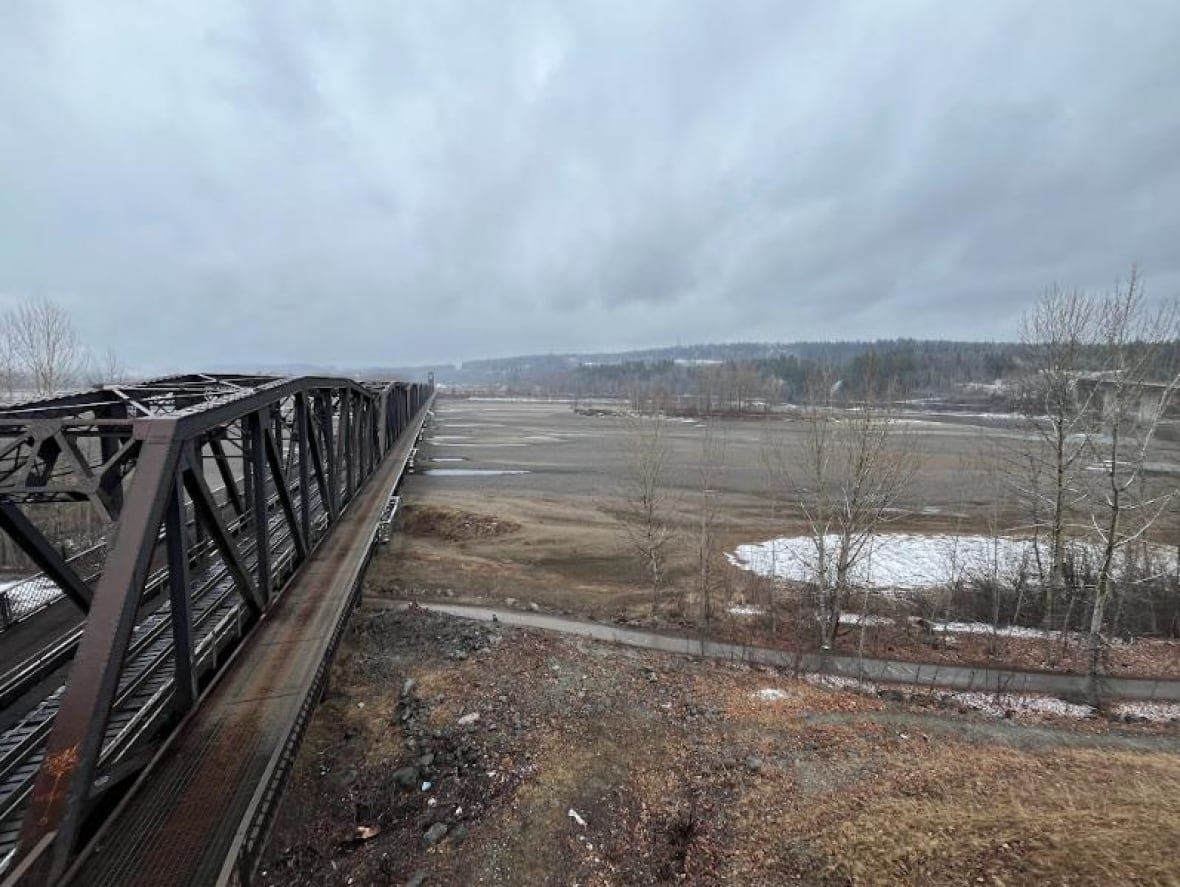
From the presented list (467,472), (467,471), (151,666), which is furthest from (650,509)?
(467,471)

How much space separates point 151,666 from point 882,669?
69.1 ft

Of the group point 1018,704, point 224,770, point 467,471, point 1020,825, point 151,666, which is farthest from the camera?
point 467,471

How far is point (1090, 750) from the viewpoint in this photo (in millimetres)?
13148

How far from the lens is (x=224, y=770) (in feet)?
28.6

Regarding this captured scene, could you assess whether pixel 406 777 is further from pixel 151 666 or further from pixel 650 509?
pixel 650 509

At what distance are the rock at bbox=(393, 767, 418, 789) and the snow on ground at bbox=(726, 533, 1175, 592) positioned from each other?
1977 centimetres

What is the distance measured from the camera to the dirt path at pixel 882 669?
1828 cm

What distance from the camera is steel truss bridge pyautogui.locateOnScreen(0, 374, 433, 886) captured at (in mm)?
7012

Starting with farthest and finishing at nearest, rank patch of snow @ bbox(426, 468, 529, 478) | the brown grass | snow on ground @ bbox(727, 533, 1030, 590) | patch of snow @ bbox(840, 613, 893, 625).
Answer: patch of snow @ bbox(426, 468, 529, 478), snow on ground @ bbox(727, 533, 1030, 590), patch of snow @ bbox(840, 613, 893, 625), the brown grass

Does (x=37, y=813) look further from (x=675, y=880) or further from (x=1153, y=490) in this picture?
(x=1153, y=490)

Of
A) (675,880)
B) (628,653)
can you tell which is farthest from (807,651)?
(675,880)

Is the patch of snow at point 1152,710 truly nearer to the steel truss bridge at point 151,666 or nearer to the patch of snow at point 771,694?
the patch of snow at point 771,694

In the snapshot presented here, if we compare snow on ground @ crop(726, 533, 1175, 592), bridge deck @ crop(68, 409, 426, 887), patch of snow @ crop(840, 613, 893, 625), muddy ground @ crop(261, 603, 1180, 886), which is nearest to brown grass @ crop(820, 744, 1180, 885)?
muddy ground @ crop(261, 603, 1180, 886)

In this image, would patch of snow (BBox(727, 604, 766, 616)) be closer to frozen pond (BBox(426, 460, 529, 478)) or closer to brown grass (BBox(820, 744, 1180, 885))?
brown grass (BBox(820, 744, 1180, 885))
